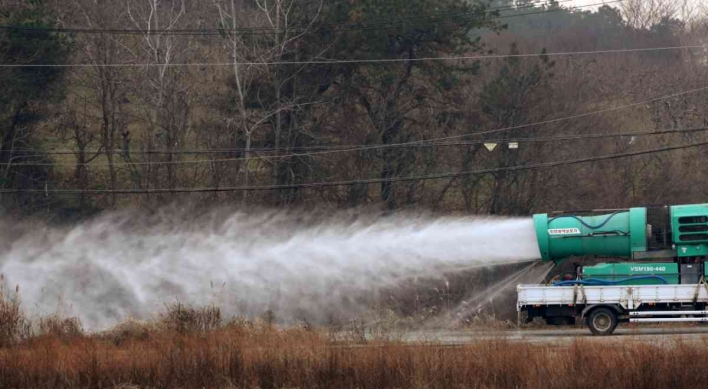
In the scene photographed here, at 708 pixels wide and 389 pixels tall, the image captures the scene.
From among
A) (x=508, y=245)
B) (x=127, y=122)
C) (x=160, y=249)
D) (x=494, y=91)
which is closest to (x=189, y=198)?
(x=160, y=249)

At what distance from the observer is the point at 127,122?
5522 centimetres

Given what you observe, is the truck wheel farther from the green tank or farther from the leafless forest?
the leafless forest

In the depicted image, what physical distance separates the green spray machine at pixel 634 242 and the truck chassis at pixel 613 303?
87cm

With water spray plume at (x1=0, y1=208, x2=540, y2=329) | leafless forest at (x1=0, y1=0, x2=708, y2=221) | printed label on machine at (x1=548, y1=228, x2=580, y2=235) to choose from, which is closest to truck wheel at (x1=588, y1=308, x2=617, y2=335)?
printed label on machine at (x1=548, y1=228, x2=580, y2=235)

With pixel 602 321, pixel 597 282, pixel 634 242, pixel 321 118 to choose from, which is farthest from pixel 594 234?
pixel 321 118

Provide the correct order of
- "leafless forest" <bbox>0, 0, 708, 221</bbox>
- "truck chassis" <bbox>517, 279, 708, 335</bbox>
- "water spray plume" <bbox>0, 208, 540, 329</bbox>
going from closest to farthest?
"truck chassis" <bbox>517, 279, 708, 335</bbox>, "water spray plume" <bbox>0, 208, 540, 329</bbox>, "leafless forest" <bbox>0, 0, 708, 221</bbox>

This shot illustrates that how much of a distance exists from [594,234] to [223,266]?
15.5 m

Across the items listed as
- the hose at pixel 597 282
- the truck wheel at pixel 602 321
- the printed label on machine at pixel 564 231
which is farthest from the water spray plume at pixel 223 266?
the truck wheel at pixel 602 321

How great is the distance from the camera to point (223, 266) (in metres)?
38.1

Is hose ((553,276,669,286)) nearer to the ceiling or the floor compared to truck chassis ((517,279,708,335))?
nearer to the ceiling

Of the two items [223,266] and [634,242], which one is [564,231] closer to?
[634,242]

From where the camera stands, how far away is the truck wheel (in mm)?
28422

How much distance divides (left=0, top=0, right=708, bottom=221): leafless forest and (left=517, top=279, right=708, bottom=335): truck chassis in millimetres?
18541

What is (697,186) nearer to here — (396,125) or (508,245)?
(396,125)
